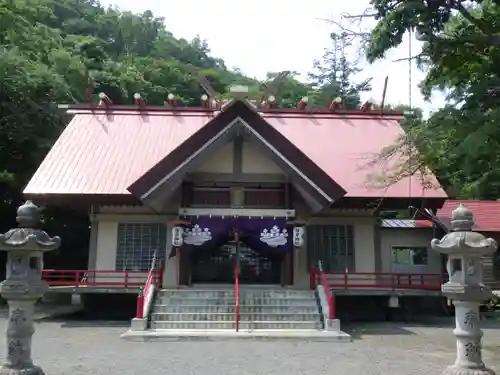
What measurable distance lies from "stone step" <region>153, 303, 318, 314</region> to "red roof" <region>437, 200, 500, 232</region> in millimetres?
8389

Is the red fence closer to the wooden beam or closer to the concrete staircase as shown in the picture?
the concrete staircase

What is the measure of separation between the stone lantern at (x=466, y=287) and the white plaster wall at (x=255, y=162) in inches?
363

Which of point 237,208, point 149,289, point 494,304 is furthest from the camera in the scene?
point 494,304

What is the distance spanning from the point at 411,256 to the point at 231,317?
871 cm

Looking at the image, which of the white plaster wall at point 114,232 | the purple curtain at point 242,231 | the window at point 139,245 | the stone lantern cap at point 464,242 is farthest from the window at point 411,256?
the stone lantern cap at point 464,242

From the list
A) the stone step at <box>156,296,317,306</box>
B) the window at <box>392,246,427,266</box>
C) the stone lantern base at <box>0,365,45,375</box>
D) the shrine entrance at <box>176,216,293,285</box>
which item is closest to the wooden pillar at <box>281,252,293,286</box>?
the shrine entrance at <box>176,216,293,285</box>

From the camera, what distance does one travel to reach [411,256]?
19.4 metres

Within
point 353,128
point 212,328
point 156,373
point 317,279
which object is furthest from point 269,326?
point 353,128

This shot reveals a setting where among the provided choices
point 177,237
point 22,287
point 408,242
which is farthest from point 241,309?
point 408,242

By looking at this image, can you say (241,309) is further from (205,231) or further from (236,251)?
(205,231)

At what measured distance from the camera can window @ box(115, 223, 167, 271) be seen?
55.9 ft

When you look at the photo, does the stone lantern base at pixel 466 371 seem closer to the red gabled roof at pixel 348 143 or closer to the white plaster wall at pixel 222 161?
the red gabled roof at pixel 348 143

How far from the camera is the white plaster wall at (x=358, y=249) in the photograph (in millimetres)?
17125

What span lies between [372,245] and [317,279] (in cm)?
317
